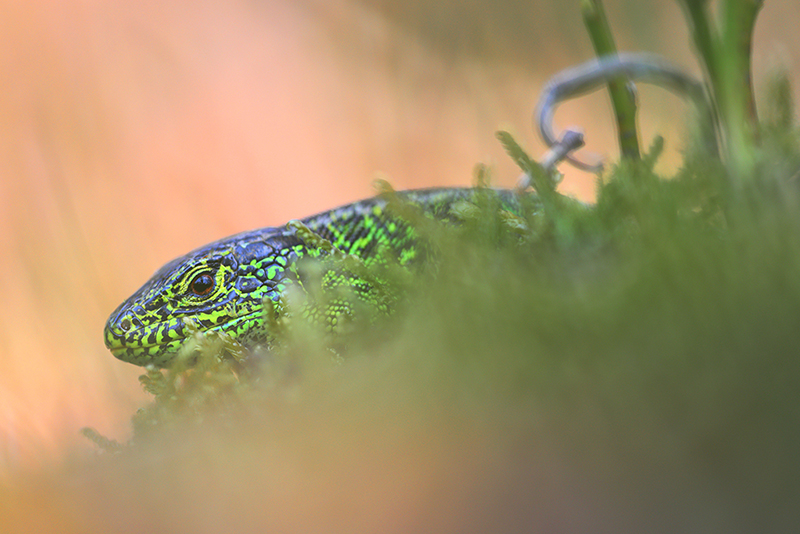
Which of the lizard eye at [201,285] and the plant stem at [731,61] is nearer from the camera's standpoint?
the plant stem at [731,61]

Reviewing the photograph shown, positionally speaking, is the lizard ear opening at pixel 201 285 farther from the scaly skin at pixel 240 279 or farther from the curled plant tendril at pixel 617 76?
the curled plant tendril at pixel 617 76

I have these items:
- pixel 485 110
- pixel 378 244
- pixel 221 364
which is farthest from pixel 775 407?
pixel 485 110

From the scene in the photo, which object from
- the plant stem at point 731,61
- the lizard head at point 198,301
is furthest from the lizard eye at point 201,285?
the plant stem at point 731,61

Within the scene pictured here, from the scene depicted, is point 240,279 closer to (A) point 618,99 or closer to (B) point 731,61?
(A) point 618,99

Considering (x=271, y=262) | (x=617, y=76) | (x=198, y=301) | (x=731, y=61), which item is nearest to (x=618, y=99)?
(x=617, y=76)

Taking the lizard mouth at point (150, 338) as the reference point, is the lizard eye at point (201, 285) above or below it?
above

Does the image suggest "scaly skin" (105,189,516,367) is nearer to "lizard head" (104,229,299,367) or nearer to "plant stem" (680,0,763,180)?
"lizard head" (104,229,299,367)

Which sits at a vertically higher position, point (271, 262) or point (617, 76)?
point (617, 76)

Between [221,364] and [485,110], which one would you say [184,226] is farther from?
[221,364]

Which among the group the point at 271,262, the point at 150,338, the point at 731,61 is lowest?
the point at 150,338
